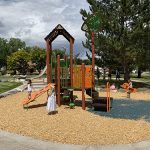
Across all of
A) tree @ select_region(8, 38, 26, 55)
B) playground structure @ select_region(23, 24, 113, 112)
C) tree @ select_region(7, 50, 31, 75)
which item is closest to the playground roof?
playground structure @ select_region(23, 24, 113, 112)

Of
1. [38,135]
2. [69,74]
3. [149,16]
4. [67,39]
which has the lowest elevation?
[38,135]

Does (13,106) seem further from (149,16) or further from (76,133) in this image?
(149,16)

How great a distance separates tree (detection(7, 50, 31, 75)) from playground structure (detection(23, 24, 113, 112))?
78862 millimetres

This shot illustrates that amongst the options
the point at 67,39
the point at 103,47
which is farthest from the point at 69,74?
the point at 103,47

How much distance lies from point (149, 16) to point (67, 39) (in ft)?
59.6

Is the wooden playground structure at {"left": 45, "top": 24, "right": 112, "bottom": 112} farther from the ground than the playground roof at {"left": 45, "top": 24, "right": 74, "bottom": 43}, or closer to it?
closer to it

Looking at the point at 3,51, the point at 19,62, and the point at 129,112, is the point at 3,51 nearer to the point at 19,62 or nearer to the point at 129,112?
the point at 19,62

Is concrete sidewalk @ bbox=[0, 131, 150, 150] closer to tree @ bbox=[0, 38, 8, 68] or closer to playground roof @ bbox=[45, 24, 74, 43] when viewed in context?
playground roof @ bbox=[45, 24, 74, 43]

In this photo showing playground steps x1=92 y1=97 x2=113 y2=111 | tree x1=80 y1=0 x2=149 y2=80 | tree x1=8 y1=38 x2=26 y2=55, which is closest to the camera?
playground steps x1=92 y1=97 x2=113 y2=111

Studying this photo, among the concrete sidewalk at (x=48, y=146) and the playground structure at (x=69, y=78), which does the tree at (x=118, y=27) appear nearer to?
the playground structure at (x=69, y=78)

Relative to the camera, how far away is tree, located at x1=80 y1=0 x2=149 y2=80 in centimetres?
3666

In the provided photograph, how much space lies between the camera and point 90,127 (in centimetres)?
1427

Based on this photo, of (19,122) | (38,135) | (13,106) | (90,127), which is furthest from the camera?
(13,106)

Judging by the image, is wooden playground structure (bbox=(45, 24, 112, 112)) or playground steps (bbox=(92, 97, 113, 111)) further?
wooden playground structure (bbox=(45, 24, 112, 112))
